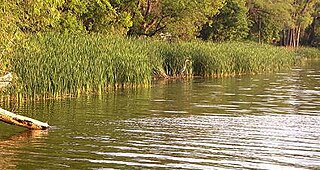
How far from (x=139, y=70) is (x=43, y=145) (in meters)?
14.2

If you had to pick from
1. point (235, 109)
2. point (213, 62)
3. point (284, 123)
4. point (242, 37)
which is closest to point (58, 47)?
point (235, 109)

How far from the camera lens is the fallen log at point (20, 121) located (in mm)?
14297

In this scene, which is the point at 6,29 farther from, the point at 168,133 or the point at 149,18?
the point at 149,18

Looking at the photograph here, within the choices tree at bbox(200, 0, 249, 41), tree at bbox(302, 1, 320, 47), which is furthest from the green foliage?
tree at bbox(302, 1, 320, 47)

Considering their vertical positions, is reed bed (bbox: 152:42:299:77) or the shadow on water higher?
reed bed (bbox: 152:42:299:77)

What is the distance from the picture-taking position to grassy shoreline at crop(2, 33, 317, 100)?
68.4 ft

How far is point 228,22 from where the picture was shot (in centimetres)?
5400

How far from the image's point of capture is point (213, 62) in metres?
35.2

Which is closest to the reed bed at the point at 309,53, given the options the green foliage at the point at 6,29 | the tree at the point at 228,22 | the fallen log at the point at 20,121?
the tree at the point at 228,22

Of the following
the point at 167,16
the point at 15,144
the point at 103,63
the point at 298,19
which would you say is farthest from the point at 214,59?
the point at 298,19

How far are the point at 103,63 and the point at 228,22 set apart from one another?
30.5 m

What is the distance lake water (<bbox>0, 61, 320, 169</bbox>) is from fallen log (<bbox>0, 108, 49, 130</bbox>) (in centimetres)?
22

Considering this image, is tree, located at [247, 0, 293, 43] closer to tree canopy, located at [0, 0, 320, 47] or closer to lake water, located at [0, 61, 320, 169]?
tree canopy, located at [0, 0, 320, 47]

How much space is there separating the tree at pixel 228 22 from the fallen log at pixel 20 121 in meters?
39.4
